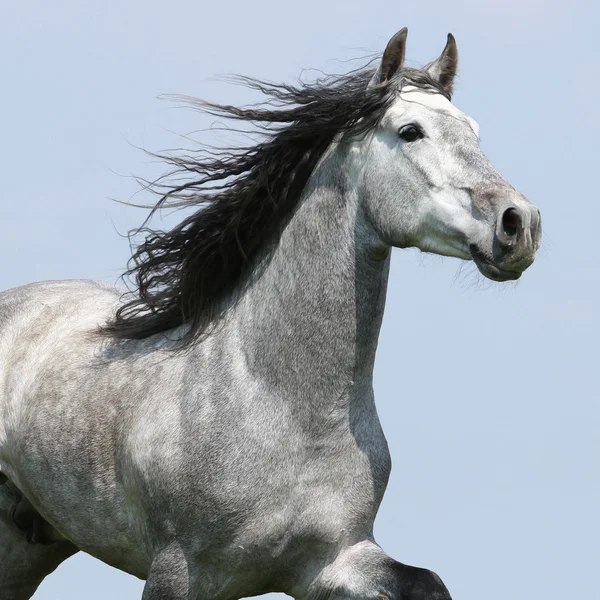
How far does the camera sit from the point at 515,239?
6582mm

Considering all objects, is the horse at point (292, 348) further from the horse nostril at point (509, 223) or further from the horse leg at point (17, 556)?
the horse leg at point (17, 556)

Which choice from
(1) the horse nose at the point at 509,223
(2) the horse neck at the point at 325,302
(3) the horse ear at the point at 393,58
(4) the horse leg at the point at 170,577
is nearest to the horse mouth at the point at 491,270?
(1) the horse nose at the point at 509,223

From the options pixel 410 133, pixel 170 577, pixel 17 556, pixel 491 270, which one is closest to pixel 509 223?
pixel 491 270

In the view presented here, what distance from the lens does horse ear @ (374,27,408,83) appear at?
7188mm

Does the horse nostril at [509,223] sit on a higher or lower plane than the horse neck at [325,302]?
higher

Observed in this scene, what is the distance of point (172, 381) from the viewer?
761 centimetres

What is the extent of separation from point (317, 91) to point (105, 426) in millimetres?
2089

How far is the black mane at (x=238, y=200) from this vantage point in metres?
7.48

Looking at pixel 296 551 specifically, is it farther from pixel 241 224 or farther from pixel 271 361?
pixel 241 224

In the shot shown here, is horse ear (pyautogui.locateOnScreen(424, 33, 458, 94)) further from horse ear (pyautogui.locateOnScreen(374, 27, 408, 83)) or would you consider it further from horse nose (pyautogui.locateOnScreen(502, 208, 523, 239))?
horse nose (pyautogui.locateOnScreen(502, 208, 523, 239))

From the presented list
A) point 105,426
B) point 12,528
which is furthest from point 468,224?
point 12,528

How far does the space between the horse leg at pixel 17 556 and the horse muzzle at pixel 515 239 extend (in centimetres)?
427

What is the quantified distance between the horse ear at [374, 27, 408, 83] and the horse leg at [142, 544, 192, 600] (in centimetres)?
252

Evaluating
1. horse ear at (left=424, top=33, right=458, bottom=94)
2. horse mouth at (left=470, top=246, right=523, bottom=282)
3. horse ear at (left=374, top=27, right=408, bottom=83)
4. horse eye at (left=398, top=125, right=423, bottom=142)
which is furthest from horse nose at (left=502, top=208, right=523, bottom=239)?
horse ear at (left=424, top=33, right=458, bottom=94)
